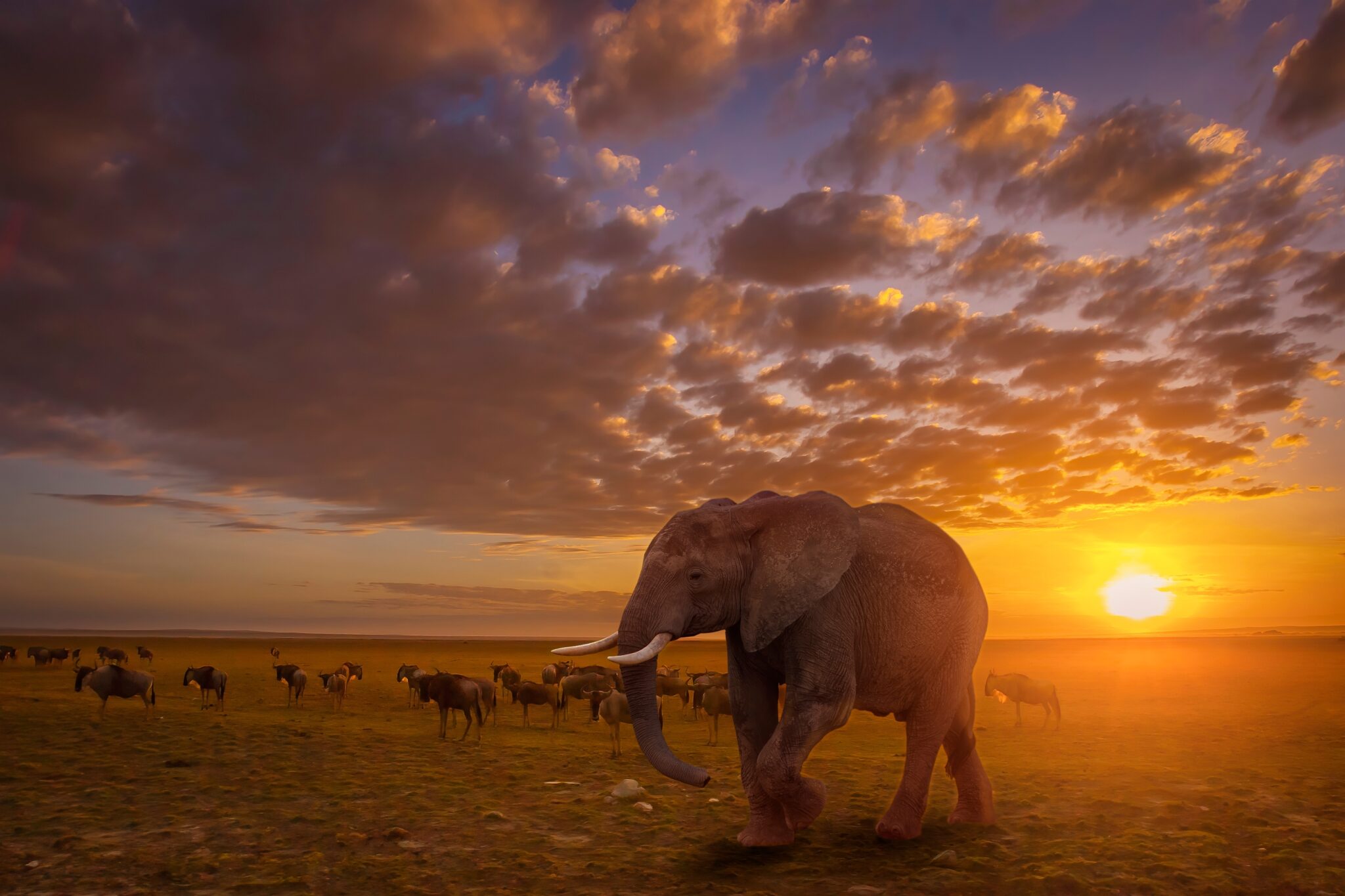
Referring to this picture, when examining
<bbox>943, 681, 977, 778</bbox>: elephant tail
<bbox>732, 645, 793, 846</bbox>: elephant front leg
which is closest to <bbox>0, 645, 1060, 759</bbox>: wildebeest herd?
<bbox>943, 681, 977, 778</bbox>: elephant tail

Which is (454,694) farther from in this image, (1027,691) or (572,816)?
(1027,691)

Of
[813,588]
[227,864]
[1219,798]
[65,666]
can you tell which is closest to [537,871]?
[227,864]

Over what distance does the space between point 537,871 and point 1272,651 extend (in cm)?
9445

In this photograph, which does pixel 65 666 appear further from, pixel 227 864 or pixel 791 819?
pixel 791 819

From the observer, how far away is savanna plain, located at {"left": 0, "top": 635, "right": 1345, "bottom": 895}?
6.78m

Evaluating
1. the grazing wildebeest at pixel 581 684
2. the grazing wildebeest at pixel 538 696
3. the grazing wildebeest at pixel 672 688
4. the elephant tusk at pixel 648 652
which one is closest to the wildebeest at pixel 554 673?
the grazing wildebeest at pixel 581 684

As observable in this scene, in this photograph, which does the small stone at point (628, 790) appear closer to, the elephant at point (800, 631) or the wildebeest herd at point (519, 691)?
the wildebeest herd at point (519, 691)

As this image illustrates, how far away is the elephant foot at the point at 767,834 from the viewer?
7680 millimetres

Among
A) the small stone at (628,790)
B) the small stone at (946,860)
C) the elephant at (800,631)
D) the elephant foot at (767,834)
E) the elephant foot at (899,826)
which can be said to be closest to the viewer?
the small stone at (946,860)

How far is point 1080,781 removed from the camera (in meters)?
12.1

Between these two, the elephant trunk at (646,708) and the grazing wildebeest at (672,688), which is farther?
the grazing wildebeest at (672,688)

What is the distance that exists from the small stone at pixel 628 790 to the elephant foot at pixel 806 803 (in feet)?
12.3

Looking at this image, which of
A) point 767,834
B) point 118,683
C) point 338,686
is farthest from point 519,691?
point 767,834

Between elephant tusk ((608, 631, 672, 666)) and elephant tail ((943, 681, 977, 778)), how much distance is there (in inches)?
156
